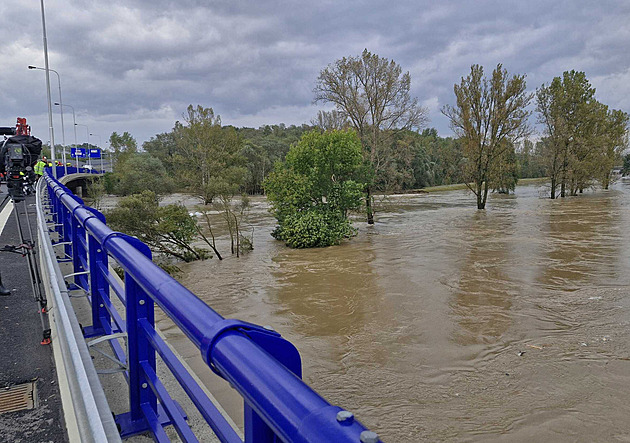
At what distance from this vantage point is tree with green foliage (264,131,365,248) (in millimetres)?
22047

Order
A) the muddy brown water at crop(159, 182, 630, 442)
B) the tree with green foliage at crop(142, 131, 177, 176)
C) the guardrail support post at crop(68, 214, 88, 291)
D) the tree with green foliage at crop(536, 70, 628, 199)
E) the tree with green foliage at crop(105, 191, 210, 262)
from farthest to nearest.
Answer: the tree with green foliage at crop(142, 131, 177, 176) → the tree with green foliage at crop(536, 70, 628, 199) → the tree with green foliage at crop(105, 191, 210, 262) → the muddy brown water at crop(159, 182, 630, 442) → the guardrail support post at crop(68, 214, 88, 291)

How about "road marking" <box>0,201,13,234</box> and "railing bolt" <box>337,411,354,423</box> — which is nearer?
"railing bolt" <box>337,411,354,423</box>

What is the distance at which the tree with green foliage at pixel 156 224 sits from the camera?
17062 mm

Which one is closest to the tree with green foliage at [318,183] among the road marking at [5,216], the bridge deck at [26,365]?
the road marking at [5,216]

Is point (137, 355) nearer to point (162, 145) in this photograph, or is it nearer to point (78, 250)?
point (78, 250)

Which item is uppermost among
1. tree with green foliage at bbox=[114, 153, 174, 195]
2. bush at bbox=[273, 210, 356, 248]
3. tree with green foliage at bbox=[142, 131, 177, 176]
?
tree with green foliage at bbox=[142, 131, 177, 176]

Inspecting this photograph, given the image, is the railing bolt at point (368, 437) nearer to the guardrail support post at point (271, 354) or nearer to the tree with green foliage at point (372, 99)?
the guardrail support post at point (271, 354)

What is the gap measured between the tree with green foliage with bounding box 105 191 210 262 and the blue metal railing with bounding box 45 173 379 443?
15.4 meters

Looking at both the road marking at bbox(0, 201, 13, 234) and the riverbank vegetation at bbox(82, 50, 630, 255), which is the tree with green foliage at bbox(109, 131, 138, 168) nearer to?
the riverbank vegetation at bbox(82, 50, 630, 255)

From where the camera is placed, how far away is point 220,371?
1.05m

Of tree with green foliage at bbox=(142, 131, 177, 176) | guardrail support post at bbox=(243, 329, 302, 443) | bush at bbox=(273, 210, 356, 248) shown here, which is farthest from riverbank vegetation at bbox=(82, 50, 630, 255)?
guardrail support post at bbox=(243, 329, 302, 443)

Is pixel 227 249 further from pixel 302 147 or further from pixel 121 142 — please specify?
pixel 121 142

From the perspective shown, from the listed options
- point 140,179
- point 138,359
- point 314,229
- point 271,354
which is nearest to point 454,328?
point 138,359

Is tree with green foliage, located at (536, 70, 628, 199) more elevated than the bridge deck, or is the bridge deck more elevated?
tree with green foliage, located at (536, 70, 628, 199)
